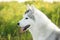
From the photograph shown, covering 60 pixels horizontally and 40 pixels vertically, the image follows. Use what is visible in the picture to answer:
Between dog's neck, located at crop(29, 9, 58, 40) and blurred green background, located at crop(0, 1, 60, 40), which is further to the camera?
blurred green background, located at crop(0, 1, 60, 40)

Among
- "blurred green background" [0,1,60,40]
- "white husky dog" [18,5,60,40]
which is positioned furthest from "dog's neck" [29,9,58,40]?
"blurred green background" [0,1,60,40]

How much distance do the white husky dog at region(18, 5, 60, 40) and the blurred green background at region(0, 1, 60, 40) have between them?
1.33 meters

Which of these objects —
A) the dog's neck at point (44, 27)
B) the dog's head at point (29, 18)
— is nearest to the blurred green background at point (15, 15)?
the dog's head at point (29, 18)

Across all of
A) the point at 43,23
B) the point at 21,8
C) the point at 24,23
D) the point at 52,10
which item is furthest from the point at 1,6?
the point at 43,23

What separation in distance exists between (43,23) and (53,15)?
177cm

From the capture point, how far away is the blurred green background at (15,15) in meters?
4.01

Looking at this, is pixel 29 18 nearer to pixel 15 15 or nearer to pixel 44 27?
pixel 44 27

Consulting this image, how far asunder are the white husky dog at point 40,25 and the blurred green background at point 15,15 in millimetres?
1335

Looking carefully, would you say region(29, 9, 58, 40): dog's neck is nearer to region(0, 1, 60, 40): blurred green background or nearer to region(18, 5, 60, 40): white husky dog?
region(18, 5, 60, 40): white husky dog

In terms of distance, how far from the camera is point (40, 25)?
2.51m

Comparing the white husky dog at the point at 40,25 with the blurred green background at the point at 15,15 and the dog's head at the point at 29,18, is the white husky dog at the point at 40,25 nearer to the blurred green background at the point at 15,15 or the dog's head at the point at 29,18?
the dog's head at the point at 29,18

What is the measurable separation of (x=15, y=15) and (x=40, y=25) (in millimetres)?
1740

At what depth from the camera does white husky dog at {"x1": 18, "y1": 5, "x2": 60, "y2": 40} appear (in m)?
2.42

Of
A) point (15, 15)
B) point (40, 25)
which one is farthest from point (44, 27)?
point (15, 15)
